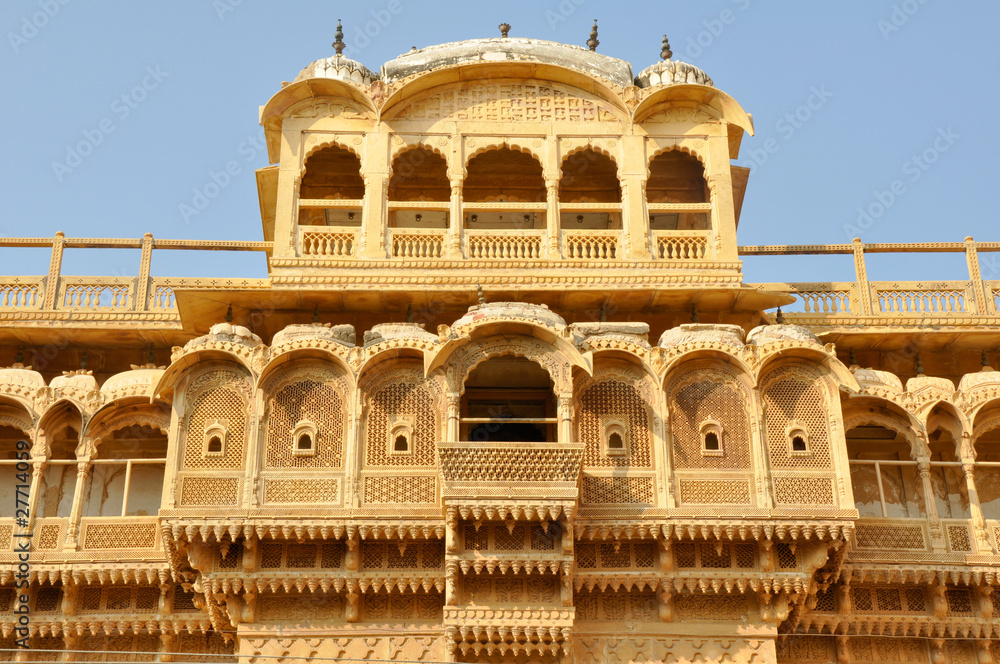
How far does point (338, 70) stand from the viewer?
1880cm

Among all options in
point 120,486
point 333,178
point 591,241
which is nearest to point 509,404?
point 591,241

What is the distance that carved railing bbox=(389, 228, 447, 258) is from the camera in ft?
58.5

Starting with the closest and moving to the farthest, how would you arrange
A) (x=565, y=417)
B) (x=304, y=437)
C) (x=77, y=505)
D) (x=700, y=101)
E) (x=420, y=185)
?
(x=565, y=417) → (x=304, y=437) → (x=77, y=505) → (x=700, y=101) → (x=420, y=185)

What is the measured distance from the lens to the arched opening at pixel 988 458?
17188 mm

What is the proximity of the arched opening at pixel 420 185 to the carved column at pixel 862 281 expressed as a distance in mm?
5791

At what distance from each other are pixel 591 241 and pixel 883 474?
4.87 meters

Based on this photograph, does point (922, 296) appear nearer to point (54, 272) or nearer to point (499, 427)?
point (499, 427)

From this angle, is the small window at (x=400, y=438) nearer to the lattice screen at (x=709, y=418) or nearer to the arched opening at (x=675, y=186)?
the lattice screen at (x=709, y=418)

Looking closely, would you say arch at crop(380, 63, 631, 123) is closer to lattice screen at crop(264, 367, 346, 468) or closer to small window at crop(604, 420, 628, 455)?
lattice screen at crop(264, 367, 346, 468)

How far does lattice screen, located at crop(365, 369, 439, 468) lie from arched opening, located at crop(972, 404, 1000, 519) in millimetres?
6878

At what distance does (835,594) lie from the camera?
16328 millimetres

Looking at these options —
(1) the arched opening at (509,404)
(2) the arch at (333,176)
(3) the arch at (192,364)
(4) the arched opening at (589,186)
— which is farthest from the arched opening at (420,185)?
(3) the arch at (192,364)

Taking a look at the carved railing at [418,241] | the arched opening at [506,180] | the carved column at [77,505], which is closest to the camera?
the carved column at [77,505]

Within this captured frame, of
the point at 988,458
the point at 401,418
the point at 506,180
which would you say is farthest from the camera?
the point at 506,180
